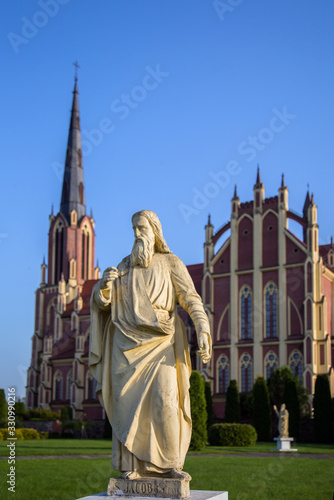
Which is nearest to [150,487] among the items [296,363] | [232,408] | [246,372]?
[232,408]

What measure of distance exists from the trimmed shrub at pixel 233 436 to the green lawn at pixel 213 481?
43.1 ft

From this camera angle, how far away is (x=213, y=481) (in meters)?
10.1

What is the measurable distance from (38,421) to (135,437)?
37.0 meters

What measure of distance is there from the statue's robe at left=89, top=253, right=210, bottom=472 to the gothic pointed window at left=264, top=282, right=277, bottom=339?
133 feet

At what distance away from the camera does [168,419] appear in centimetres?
488

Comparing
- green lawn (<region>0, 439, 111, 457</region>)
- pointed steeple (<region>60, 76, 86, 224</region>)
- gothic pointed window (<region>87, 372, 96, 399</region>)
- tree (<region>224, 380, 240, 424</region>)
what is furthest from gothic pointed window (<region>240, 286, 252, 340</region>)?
pointed steeple (<region>60, 76, 86, 224</region>)

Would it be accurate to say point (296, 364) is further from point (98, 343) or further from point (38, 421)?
point (98, 343)

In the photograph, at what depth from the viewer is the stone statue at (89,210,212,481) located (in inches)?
193

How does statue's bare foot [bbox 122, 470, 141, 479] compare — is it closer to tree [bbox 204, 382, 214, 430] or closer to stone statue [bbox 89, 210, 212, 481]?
stone statue [bbox 89, 210, 212, 481]

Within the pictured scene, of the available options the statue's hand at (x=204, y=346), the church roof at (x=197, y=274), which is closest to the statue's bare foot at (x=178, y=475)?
the statue's hand at (x=204, y=346)

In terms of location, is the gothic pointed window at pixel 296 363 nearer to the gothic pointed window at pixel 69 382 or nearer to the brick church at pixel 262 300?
the brick church at pixel 262 300

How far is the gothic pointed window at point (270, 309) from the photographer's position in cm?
4512

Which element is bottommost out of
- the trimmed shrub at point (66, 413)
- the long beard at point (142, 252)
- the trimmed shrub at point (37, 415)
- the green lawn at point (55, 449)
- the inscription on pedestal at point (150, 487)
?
the trimmed shrub at point (66, 413)

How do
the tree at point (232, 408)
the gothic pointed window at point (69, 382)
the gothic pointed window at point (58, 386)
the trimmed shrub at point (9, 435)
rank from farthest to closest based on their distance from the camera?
1. the gothic pointed window at point (58, 386)
2. the gothic pointed window at point (69, 382)
3. the tree at point (232, 408)
4. the trimmed shrub at point (9, 435)
